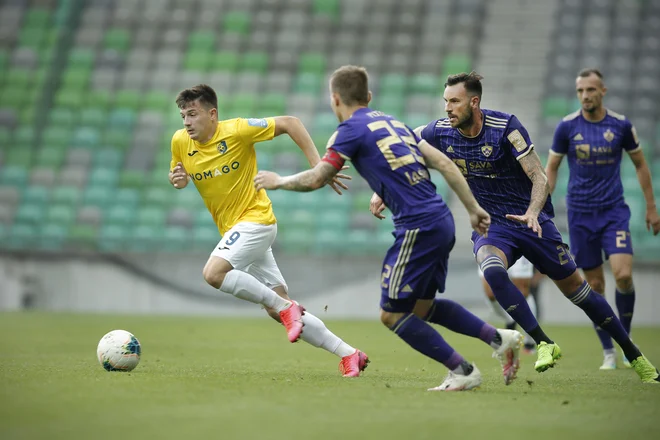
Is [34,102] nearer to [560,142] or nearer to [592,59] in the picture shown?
[592,59]

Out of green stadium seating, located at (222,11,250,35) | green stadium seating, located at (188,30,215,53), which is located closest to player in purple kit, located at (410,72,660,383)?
green stadium seating, located at (188,30,215,53)

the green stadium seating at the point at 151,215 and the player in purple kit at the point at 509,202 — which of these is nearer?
the player in purple kit at the point at 509,202

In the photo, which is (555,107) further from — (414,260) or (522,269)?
(414,260)

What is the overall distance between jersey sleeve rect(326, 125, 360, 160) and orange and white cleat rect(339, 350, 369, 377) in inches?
70.3

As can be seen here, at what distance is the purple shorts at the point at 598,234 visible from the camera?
8205mm

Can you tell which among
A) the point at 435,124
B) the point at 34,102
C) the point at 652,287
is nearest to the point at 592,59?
the point at 652,287

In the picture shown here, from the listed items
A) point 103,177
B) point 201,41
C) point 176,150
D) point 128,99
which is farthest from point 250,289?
point 201,41

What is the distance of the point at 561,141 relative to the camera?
8.37m

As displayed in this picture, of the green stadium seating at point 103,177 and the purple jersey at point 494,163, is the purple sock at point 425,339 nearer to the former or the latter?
the purple jersey at point 494,163

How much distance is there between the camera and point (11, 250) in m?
15.7

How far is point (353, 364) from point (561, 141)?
9.78 feet

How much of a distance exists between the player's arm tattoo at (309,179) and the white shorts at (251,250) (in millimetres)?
1340

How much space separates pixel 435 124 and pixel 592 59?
13.3 m

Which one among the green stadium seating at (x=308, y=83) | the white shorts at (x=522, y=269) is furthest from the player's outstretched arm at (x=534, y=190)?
the green stadium seating at (x=308, y=83)
